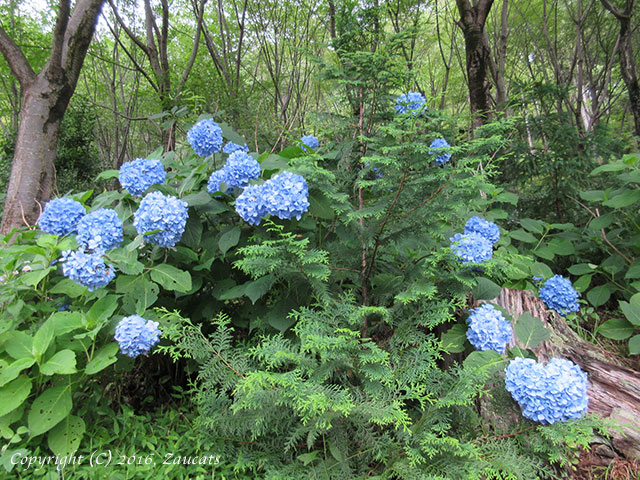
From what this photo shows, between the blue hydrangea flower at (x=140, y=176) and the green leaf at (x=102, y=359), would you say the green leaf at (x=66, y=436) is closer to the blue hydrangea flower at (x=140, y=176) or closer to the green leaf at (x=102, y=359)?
the green leaf at (x=102, y=359)

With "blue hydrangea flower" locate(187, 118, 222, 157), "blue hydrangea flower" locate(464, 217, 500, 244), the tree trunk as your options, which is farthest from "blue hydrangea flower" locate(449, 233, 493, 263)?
the tree trunk

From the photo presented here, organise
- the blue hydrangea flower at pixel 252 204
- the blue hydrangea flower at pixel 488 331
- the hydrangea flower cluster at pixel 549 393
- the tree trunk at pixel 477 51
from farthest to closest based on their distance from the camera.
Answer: the tree trunk at pixel 477 51, the blue hydrangea flower at pixel 488 331, the blue hydrangea flower at pixel 252 204, the hydrangea flower cluster at pixel 549 393

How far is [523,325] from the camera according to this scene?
168 cm

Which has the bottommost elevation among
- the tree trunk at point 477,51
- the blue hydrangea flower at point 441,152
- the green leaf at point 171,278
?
the green leaf at point 171,278

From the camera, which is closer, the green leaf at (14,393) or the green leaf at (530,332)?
the green leaf at (14,393)

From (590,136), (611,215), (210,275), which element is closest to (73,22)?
(210,275)

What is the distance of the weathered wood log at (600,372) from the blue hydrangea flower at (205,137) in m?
1.86

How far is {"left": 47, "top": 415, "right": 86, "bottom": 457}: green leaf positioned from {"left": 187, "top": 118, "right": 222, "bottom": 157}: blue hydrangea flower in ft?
4.18

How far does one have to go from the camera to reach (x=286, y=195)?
141 centimetres

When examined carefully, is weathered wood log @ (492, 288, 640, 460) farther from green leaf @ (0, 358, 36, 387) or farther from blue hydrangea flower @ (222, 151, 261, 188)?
green leaf @ (0, 358, 36, 387)

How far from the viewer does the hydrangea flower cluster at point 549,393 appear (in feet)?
4.07

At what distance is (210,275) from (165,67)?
227 inches

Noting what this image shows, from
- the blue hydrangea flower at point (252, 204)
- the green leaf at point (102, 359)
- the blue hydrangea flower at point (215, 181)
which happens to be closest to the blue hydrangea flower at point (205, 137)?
the blue hydrangea flower at point (215, 181)

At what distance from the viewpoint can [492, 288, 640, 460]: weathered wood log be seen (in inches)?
66.2
